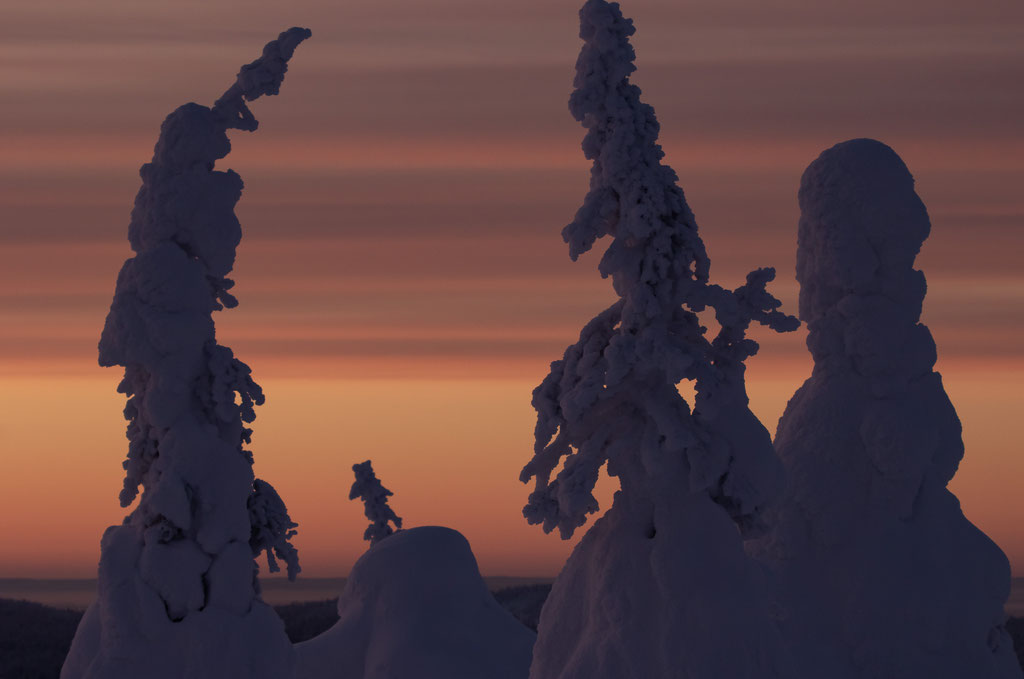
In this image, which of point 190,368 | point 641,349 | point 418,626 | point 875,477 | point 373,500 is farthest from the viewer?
point 373,500

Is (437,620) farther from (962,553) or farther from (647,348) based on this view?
(647,348)

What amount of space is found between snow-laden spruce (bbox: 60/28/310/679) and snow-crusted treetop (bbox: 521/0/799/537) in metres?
6.48

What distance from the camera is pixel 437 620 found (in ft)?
122

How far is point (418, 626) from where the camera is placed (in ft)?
121

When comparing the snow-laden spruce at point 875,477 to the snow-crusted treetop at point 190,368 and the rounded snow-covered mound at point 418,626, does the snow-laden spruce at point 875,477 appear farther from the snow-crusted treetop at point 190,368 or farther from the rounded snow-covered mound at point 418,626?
the rounded snow-covered mound at point 418,626

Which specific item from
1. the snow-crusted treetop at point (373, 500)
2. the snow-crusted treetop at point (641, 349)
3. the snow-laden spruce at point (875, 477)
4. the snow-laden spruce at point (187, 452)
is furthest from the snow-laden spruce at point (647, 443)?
the snow-crusted treetop at point (373, 500)

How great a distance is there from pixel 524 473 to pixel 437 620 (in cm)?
1788

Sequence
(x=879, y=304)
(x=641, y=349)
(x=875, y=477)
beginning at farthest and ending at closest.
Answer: (x=879, y=304) < (x=875, y=477) < (x=641, y=349)

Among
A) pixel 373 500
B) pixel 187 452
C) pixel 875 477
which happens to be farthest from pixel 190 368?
pixel 373 500

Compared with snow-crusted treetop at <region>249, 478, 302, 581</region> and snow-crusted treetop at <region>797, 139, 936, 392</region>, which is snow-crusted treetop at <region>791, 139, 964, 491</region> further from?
snow-crusted treetop at <region>249, 478, 302, 581</region>

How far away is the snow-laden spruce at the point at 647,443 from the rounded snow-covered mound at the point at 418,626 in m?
16.5

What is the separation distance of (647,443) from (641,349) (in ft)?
3.80

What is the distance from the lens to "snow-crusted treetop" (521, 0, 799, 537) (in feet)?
64.8

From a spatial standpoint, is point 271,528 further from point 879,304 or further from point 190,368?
point 879,304
